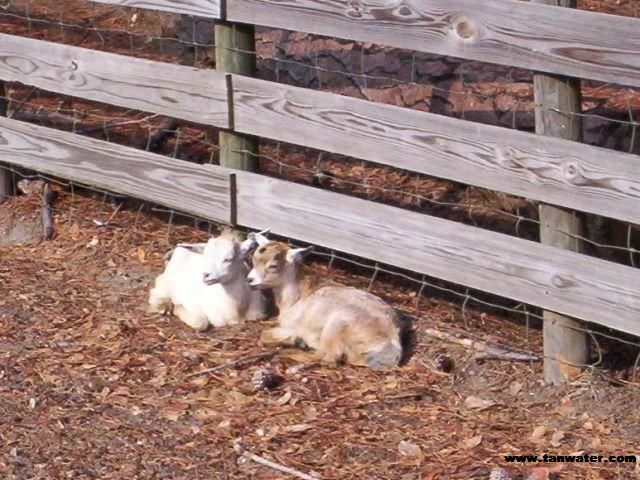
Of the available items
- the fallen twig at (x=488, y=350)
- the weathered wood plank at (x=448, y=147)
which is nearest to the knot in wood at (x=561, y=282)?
the weathered wood plank at (x=448, y=147)

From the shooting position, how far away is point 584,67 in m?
5.54

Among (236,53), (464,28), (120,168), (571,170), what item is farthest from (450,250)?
(120,168)

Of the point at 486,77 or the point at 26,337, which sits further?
the point at 486,77

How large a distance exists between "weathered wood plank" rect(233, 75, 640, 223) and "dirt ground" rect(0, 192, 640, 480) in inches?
37.7

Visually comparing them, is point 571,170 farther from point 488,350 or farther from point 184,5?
point 184,5

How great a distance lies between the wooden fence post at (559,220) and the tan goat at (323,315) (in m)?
0.78

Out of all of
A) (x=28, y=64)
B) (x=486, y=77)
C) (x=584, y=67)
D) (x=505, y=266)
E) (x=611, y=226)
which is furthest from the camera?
(x=486, y=77)

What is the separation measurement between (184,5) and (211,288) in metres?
1.51

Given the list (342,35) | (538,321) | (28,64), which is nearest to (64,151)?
(28,64)

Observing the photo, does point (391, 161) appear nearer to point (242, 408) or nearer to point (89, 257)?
point (242, 408)

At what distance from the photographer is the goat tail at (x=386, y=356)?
6449 mm

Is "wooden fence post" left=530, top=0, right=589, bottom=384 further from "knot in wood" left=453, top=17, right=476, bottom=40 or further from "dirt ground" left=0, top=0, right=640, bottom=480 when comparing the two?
"knot in wood" left=453, top=17, right=476, bottom=40

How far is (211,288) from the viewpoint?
7055 millimetres

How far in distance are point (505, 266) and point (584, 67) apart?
100 cm
